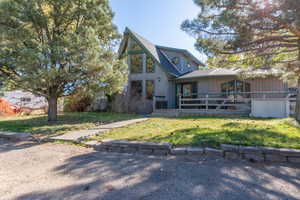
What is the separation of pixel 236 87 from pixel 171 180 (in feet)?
42.9

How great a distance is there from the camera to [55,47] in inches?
271

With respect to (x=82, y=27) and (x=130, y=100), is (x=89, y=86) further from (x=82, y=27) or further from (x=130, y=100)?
(x=130, y=100)

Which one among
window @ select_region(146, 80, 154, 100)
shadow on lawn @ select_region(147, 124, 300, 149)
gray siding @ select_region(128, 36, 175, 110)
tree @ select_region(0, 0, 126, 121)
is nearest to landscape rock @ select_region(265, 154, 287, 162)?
shadow on lawn @ select_region(147, 124, 300, 149)

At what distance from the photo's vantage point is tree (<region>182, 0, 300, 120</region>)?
521cm

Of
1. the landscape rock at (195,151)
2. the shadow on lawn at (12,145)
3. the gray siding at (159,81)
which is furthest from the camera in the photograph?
the gray siding at (159,81)

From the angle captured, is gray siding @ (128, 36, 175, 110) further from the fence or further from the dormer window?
the dormer window

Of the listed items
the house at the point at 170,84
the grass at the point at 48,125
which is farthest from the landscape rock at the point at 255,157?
the house at the point at 170,84

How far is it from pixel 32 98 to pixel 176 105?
16.0 m

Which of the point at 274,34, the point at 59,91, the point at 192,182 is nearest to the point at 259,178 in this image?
the point at 192,182

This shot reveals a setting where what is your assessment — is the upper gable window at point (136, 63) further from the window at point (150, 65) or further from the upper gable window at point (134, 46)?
the window at point (150, 65)

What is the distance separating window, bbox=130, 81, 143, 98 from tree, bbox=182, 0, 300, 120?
873 cm

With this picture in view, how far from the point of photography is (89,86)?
28.2 ft

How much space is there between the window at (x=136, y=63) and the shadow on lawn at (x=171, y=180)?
12.3 meters

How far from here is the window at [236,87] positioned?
44.2 feet
